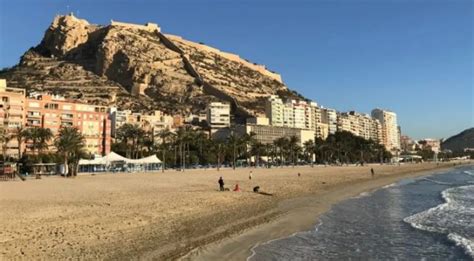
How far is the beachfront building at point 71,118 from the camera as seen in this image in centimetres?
10406

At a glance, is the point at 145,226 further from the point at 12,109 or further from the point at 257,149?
the point at 257,149

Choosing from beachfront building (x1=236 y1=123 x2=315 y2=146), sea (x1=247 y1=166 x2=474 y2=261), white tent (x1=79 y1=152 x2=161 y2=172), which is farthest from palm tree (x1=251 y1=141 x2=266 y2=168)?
sea (x1=247 y1=166 x2=474 y2=261)

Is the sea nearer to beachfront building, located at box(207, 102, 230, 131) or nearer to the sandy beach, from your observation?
the sandy beach

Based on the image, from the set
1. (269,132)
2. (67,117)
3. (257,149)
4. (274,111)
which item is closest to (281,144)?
(257,149)

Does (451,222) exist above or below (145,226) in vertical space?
below

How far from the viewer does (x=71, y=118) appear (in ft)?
358

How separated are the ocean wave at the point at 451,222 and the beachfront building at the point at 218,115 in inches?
5604

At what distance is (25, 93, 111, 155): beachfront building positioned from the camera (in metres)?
104

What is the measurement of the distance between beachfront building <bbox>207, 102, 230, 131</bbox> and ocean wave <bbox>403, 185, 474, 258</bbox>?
142m

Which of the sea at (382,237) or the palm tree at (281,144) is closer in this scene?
the sea at (382,237)

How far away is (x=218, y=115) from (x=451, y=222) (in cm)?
15066

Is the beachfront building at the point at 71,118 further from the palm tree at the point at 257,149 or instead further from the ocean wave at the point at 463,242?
the ocean wave at the point at 463,242

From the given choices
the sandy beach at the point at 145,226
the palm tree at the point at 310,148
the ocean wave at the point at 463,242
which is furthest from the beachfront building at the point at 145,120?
the ocean wave at the point at 463,242

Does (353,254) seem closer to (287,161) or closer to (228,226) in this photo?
(228,226)
